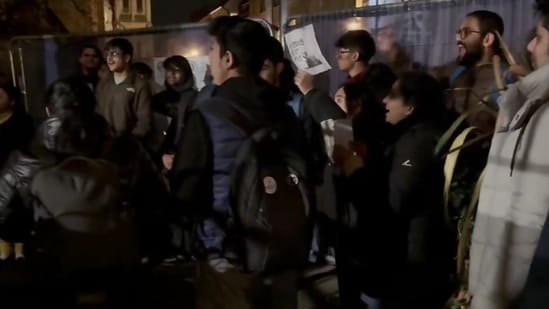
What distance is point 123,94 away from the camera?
19.0 feet

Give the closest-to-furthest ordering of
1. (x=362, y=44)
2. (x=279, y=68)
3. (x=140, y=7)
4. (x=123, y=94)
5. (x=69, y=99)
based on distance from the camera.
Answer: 1. (x=69, y=99)
2. (x=279, y=68)
3. (x=362, y=44)
4. (x=123, y=94)
5. (x=140, y=7)

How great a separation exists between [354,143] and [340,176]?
0.26 metres

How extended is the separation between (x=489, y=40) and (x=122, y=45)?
3.45m

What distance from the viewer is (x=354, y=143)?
373cm

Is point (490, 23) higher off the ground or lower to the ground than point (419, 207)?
higher

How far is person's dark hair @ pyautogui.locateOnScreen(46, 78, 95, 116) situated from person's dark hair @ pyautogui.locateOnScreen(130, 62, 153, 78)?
2.71 meters

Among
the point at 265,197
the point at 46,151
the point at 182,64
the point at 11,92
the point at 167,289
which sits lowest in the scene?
the point at 167,289

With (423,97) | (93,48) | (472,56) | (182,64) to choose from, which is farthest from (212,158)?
(93,48)

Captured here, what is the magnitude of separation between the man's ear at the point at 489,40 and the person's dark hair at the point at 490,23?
0.6 inches

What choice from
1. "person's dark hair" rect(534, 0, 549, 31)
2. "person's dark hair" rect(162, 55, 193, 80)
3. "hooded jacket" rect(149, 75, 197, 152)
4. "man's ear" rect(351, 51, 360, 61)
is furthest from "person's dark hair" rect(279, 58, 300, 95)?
"person's dark hair" rect(534, 0, 549, 31)

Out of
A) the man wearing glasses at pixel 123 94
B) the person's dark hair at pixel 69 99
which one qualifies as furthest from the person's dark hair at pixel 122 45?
the person's dark hair at pixel 69 99

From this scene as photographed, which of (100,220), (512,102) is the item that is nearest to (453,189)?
(512,102)

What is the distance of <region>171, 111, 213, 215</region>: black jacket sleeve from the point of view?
102 inches

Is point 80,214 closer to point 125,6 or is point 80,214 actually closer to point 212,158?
point 212,158
